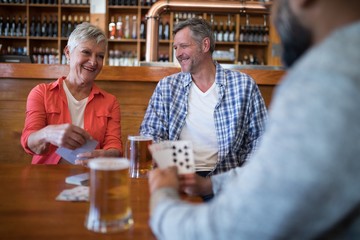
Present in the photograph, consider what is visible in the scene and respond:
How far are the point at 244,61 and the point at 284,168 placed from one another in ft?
17.4

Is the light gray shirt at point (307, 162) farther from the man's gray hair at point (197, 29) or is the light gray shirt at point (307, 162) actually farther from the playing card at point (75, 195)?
the man's gray hair at point (197, 29)

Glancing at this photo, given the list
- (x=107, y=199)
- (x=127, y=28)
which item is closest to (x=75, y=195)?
(x=107, y=199)

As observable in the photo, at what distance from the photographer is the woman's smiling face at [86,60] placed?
1.79 meters

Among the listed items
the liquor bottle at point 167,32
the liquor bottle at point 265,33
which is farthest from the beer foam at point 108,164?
the liquor bottle at point 265,33

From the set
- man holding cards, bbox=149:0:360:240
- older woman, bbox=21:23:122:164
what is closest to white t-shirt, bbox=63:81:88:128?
older woman, bbox=21:23:122:164

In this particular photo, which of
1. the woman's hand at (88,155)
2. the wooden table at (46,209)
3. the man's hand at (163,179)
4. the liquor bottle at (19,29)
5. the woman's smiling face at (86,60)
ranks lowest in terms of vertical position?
the wooden table at (46,209)

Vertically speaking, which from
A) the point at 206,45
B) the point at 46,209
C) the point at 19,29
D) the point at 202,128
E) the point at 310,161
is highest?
the point at 19,29

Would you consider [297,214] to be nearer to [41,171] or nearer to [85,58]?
[41,171]

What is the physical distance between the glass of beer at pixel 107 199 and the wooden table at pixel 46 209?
0.02m

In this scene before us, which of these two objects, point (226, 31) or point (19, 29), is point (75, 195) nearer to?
point (226, 31)

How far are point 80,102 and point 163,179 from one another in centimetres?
121

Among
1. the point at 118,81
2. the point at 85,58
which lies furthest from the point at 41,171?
the point at 118,81

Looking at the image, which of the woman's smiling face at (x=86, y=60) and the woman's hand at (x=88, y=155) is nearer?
the woman's hand at (x=88, y=155)

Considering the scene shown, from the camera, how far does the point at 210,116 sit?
1.81m
